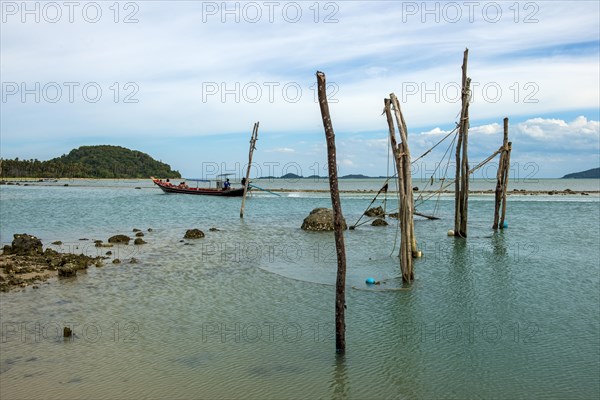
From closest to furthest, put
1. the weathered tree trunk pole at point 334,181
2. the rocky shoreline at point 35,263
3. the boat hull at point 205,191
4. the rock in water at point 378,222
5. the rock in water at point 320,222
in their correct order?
the weathered tree trunk pole at point 334,181
the rocky shoreline at point 35,263
the rock in water at point 320,222
the rock in water at point 378,222
the boat hull at point 205,191

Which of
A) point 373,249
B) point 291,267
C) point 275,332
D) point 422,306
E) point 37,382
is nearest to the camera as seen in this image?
point 37,382

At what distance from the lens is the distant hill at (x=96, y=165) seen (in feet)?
443

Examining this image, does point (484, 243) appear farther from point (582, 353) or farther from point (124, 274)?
point (124, 274)

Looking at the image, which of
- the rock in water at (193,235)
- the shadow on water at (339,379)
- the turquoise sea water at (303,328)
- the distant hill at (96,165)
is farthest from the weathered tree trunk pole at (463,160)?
the distant hill at (96,165)

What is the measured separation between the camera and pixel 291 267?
1523 cm

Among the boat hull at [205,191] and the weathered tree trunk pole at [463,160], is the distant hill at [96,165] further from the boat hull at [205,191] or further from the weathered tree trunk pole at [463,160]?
the weathered tree trunk pole at [463,160]

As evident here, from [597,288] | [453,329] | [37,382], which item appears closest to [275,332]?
[453,329]

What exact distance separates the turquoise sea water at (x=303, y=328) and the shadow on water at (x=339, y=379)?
30mm

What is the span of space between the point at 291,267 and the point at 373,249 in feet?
15.2

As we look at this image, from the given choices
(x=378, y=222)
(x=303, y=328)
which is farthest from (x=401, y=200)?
(x=378, y=222)

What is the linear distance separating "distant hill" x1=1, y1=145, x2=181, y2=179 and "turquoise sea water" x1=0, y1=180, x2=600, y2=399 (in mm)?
134305

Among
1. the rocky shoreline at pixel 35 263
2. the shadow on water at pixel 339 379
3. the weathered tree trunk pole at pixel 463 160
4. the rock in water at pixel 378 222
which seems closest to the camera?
the shadow on water at pixel 339 379

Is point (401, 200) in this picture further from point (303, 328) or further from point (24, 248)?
point (24, 248)

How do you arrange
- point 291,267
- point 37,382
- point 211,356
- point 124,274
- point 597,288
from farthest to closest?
point 291,267, point 124,274, point 597,288, point 211,356, point 37,382
